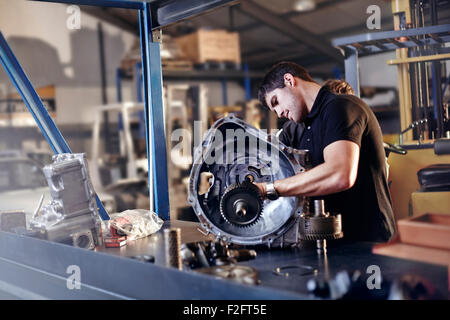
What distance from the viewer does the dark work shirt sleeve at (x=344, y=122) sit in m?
1.75

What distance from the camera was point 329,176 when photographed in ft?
5.39

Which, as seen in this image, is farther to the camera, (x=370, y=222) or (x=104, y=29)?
(x=104, y=29)

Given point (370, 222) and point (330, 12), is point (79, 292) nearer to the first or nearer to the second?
point (370, 222)

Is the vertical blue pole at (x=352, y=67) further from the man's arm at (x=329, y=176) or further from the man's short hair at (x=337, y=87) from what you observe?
the man's arm at (x=329, y=176)

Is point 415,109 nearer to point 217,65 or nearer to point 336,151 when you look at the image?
point 336,151

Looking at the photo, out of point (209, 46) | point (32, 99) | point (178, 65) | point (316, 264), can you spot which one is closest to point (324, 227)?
point (316, 264)

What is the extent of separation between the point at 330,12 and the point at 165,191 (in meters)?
7.43

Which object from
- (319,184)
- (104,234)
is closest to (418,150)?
(319,184)

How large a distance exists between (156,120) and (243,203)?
115 cm

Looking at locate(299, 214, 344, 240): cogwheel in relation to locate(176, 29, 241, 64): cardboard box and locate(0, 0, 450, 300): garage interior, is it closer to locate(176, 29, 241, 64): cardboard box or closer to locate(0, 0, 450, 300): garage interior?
locate(0, 0, 450, 300): garage interior

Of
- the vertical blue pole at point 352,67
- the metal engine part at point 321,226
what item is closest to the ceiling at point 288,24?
the vertical blue pole at point 352,67

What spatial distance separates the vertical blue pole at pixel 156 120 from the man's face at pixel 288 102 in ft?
2.13

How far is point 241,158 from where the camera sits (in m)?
1.68

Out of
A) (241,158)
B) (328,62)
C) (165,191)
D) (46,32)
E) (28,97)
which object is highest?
(46,32)
